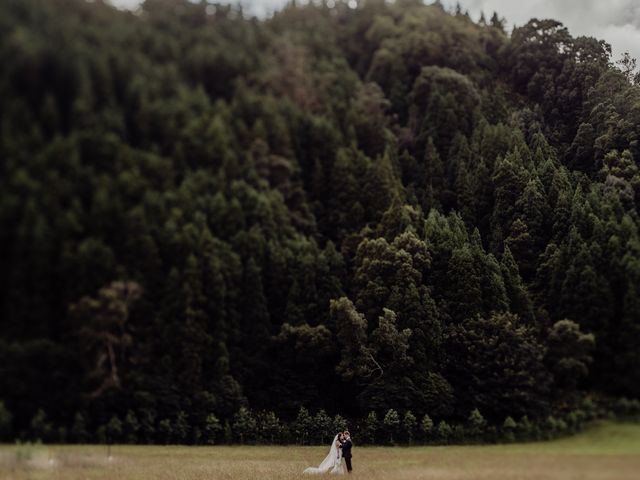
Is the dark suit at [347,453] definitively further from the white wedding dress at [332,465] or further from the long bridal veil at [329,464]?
the long bridal veil at [329,464]

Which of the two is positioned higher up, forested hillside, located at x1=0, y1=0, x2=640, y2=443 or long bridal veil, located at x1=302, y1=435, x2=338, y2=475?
forested hillside, located at x1=0, y1=0, x2=640, y2=443

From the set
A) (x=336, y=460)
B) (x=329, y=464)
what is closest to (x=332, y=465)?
(x=329, y=464)

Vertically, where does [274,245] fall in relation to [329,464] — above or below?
above

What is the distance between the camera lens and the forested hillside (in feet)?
132

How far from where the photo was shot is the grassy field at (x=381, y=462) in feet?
84.7

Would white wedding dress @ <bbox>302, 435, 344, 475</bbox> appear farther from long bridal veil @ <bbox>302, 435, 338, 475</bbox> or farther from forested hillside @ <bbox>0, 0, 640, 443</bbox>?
forested hillside @ <bbox>0, 0, 640, 443</bbox>

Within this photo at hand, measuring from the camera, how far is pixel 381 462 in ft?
103

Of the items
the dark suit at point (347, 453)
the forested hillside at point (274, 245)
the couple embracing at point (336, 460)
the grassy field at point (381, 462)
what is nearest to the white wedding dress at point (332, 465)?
the couple embracing at point (336, 460)

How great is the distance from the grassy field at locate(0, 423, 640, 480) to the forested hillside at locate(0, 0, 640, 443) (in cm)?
520

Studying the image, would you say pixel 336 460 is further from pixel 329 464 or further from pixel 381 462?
pixel 381 462

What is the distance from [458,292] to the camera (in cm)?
4516

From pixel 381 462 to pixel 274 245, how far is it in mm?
25099

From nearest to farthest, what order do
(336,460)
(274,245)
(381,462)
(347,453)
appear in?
(336,460)
(347,453)
(381,462)
(274,245)

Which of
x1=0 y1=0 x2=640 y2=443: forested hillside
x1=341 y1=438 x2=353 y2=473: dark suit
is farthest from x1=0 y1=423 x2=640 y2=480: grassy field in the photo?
x1=0 y1=0 x2=640 y2=443: forested hillside
